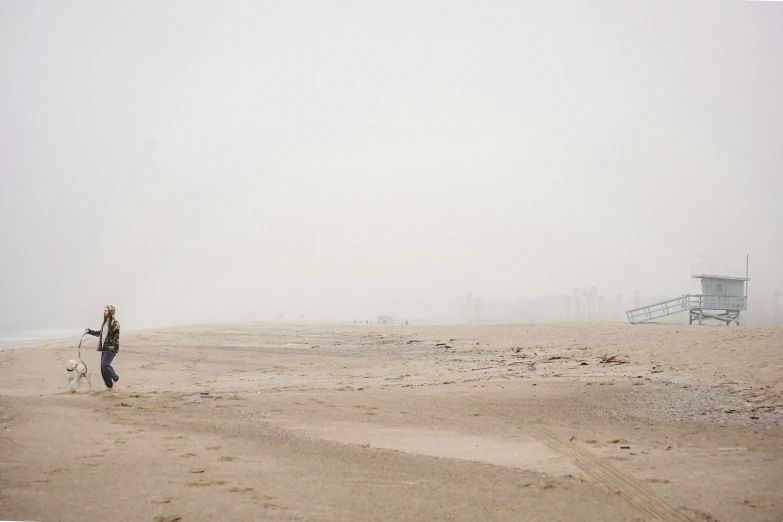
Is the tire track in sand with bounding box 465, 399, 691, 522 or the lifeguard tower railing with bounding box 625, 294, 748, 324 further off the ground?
the lifeguard tower railing with bounding box 625, 294, 748, 324

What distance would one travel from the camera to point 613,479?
6.31 meters

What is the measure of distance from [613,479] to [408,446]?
283 centimetres

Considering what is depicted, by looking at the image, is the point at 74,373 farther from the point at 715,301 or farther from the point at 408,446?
the point at 715,301

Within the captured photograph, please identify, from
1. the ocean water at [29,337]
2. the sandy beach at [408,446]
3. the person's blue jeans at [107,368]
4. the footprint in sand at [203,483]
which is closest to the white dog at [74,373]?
the person's blue jeans at [107,368]

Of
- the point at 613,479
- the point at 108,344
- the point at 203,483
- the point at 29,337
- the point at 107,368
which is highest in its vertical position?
the point at 108,344

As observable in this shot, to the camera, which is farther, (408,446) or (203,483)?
(408,446)

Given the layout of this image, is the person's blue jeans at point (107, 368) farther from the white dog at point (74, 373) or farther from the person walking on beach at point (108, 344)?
→ the white dog at point (74, 373)

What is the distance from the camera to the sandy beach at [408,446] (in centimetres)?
552

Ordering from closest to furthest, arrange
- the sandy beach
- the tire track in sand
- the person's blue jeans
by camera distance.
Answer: the tire track in sand → the sandy beach → the person's blue jeans

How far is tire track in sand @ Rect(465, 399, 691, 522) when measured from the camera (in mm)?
5363

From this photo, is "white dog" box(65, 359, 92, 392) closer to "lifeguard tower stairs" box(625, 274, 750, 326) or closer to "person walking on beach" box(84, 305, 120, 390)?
"person walking on beach" box(84, 305, 120, 390)

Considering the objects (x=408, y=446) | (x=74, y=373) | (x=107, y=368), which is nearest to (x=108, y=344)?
(x=107, y=368)

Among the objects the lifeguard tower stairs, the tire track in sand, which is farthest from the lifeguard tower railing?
the tire track in sand

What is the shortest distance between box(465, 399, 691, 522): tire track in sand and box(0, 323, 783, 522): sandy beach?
0.09ft
